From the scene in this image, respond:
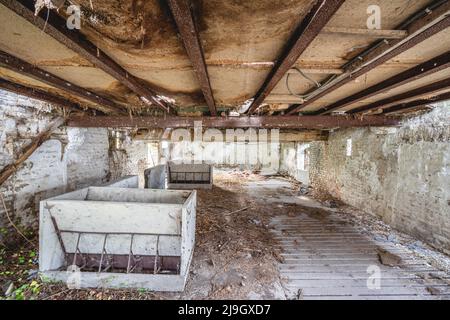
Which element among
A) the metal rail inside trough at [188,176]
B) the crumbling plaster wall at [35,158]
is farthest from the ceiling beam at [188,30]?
the metal rail inside trough at [188,176]

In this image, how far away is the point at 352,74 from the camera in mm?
2275

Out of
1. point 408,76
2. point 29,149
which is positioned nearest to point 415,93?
point 408,76

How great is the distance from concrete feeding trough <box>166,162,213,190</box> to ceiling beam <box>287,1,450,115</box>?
6795 mm

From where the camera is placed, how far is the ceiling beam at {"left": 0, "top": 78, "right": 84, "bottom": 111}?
2.77 m

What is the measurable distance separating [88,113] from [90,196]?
1714 mm

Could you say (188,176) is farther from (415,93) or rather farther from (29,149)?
(415,93)

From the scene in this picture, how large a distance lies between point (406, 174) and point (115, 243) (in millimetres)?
5368

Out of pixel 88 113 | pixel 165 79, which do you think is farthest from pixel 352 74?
pixel 88 113

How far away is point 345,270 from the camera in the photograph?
3.15m

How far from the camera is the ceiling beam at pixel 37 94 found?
2773 millimetres

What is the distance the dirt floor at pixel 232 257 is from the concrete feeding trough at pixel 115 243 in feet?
0.45

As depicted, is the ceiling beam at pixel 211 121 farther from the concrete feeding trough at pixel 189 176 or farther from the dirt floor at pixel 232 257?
the concrete feeding trough at pixel 189 176

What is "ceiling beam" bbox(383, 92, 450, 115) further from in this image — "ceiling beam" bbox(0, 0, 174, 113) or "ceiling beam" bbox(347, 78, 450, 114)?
"ceiling beam" bbox(0, 0, 174, 113)

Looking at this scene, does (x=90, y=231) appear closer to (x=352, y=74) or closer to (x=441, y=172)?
(x=352, y=74)
